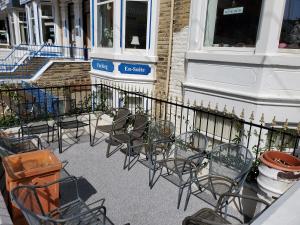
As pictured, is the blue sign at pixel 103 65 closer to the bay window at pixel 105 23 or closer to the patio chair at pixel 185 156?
the bay window at pixel 105 23

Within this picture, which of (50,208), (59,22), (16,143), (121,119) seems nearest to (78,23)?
(59,22)

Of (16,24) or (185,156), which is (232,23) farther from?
(16,24)

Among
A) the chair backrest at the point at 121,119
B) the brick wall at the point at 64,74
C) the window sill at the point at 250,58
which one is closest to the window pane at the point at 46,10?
the brick wall at the point at 64,74

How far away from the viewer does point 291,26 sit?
397cm

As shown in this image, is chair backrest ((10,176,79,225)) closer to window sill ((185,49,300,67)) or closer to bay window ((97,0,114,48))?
window sill ((185,49,300,67))

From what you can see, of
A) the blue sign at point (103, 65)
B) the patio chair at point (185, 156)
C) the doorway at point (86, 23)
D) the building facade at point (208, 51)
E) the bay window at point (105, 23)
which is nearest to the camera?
the patio chair at point (185, 156)

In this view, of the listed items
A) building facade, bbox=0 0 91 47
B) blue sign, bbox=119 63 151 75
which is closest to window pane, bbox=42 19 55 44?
building facade, bbox=0 0 91 47

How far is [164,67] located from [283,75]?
2832 mm

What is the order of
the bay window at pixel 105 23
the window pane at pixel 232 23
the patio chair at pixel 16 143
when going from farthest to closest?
the bay window at pixel 105 23 → the window pane at pixel 232 23 → the patio chair at pixel 16 143

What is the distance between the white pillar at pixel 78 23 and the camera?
38.0 feet

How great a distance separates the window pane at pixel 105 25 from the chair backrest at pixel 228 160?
4850 mm

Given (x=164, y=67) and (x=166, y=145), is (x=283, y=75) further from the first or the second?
(x=164, y=67)

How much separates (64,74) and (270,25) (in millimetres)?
8198

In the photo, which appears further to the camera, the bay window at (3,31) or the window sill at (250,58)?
the bay window at (3,31)
